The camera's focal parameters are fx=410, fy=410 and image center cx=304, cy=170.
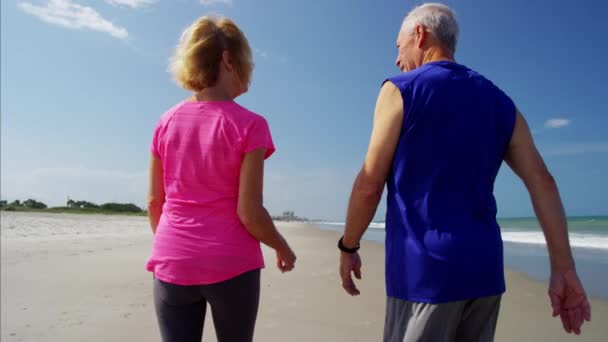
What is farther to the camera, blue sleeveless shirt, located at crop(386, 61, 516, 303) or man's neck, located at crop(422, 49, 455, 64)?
man's neck, located at crop(422, 49, 455, 64)

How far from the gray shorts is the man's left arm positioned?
1.10ft

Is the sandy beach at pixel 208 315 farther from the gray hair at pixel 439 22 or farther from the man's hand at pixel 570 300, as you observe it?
the gray hair at pixel 439 22

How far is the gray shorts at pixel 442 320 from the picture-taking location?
142 centimetres

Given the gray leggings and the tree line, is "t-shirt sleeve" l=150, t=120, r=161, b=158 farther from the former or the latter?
the tree line

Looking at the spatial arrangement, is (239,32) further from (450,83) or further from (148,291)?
(148,291)

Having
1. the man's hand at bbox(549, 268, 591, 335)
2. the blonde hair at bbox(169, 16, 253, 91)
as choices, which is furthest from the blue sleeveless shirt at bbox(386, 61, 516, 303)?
the blonde hair at bbox(169, 16, 253, 91)

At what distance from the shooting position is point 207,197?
1.67m

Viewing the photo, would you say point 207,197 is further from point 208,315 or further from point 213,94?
point 208,315

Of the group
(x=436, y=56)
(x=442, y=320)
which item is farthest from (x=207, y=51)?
(x=442, y=320)

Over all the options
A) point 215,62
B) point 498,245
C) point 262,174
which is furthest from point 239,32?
point 498,245

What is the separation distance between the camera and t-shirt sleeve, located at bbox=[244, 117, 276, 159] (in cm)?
164

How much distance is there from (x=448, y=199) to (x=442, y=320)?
0.42 m

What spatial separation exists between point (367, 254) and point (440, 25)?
9093 millimetres

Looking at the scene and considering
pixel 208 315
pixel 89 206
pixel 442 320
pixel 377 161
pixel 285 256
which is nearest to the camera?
pixel 442 320
